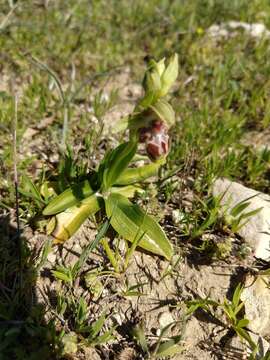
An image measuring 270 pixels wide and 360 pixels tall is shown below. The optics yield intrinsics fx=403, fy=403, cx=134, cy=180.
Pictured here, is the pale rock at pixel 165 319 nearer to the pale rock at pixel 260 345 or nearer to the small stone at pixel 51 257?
the pale rock at pixel 260 345

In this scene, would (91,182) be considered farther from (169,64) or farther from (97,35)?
(97,35)

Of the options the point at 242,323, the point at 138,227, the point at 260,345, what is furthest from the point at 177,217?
the point at 260,345

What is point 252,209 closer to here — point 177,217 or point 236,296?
point 177,217

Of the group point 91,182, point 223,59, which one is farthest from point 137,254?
point 223,59

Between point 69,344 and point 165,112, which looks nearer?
point 69,344

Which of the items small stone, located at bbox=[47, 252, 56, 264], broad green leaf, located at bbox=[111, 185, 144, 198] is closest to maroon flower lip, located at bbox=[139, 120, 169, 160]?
broad green leaf, located at bbox=[111, 185, 144, 198]

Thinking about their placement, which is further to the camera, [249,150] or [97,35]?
[97,35]

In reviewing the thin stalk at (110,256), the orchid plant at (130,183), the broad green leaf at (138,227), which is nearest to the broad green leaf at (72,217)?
Answer: the orchid plant at (130,183)
